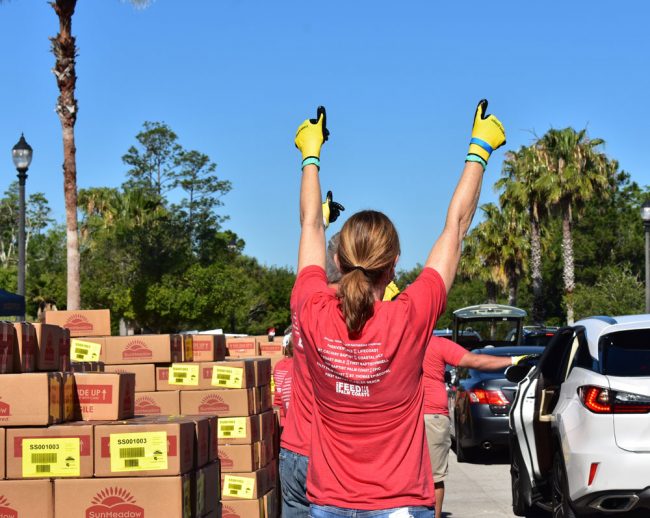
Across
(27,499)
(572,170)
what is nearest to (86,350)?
(27,499)

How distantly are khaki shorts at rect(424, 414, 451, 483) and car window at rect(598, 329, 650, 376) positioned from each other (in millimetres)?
1193

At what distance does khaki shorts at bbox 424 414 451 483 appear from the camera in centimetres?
816

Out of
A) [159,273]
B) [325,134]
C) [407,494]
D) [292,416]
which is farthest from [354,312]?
[159,273]

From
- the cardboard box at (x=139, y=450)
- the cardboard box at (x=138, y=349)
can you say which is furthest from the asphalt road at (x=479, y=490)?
the cardboard box at (x=139, y=450)

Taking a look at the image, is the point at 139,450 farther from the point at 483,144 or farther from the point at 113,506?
the point at 483,144

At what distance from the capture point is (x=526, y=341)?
95.8ft

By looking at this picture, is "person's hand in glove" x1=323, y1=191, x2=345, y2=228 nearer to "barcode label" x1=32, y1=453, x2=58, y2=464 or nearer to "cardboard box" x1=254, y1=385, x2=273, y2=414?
"barcode label" x1=32, y1=453, x2=58, y2=464

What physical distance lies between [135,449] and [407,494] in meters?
2.51

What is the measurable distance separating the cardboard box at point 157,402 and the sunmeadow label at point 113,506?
3204 mm

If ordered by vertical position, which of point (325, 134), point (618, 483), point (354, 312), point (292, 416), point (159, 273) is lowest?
point (618, 483)

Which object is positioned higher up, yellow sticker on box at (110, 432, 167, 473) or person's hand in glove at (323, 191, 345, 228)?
person's hand in glove at (323, 191, 345, 228)

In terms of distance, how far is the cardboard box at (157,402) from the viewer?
8.86 metres

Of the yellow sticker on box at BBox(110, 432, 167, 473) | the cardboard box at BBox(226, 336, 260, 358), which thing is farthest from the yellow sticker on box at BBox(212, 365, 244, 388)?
the cardboard box at BBox(226, 336, 260, 358)

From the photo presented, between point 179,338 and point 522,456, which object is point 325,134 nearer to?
point 179,338
